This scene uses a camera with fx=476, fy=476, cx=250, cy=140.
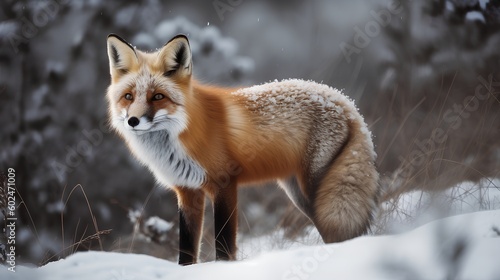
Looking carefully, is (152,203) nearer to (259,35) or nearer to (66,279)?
(259,35)

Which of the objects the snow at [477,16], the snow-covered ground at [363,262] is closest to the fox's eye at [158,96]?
the snow-covered ground at [363,262]

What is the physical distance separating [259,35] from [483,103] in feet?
4.99

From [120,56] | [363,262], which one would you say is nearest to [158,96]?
[120,56]

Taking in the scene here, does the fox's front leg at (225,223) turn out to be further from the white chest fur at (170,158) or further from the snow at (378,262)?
the snow at (378,262)

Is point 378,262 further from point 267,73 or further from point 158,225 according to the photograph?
point 158,225

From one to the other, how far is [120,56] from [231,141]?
0.72 m

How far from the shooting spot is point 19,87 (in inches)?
Answer: 133

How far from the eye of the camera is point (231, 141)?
258 cm

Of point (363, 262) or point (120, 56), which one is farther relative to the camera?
point (120, 56)

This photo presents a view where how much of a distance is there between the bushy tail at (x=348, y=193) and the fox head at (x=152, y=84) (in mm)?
832

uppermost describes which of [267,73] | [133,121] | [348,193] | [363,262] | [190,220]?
[267,73]

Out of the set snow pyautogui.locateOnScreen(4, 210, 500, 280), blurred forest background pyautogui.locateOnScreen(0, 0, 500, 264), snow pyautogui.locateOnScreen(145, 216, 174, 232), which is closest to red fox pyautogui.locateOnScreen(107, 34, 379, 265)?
blurred forest background pyautogui.locateOnScreen(0, 0, 500, 264)

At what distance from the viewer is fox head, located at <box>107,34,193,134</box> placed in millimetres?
2299

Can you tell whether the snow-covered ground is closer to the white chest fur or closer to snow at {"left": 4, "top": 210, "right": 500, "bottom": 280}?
snow at {"left": 4, "top": 210, "right": 500, "bottom": 280}
